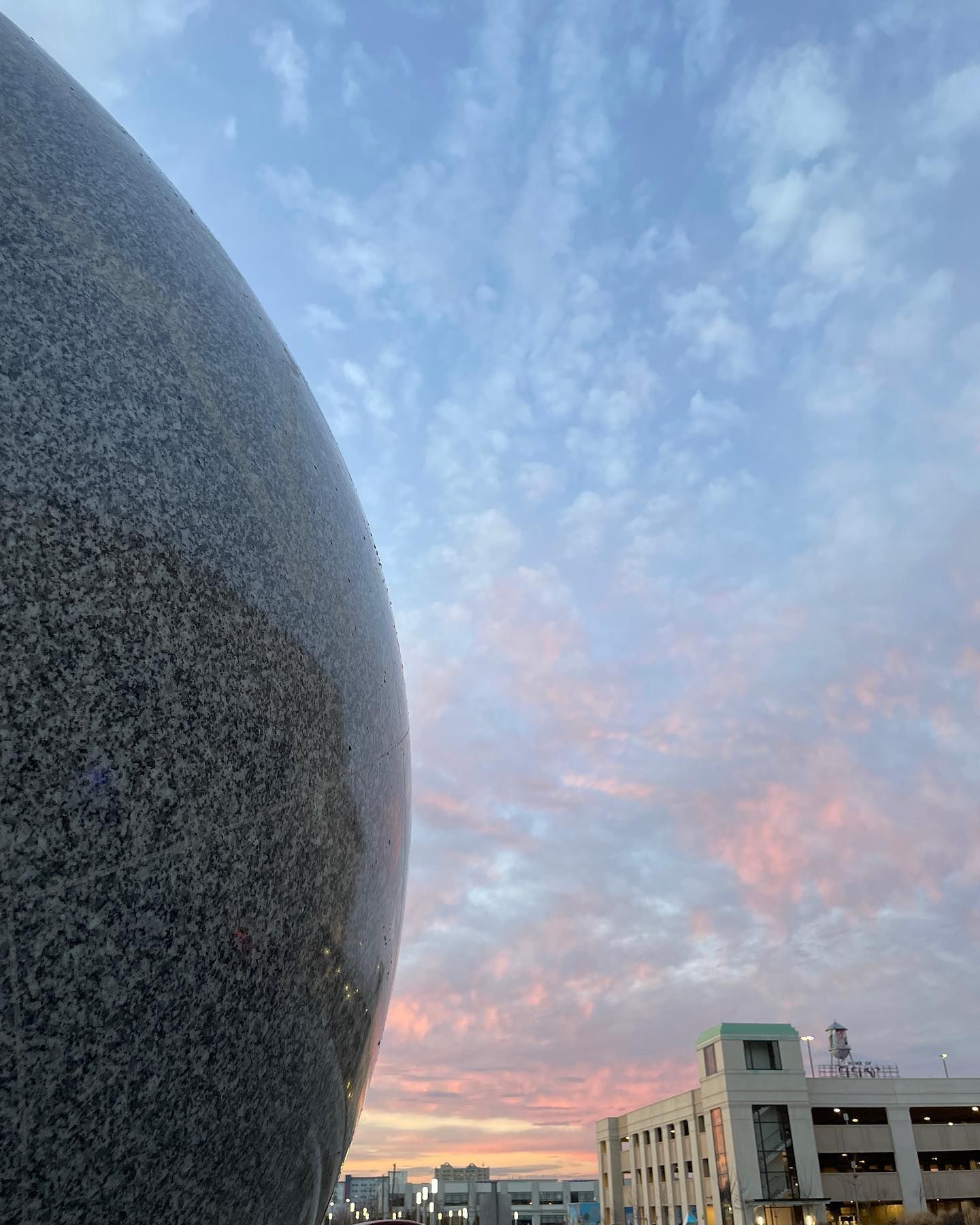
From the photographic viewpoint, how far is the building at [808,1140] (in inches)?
2714

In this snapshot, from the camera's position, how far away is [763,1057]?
7238 cm

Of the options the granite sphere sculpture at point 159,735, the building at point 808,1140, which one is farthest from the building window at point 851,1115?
the granite sphere sculpture at point 159,735

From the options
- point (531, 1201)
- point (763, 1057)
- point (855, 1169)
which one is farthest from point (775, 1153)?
point (531, 1201)

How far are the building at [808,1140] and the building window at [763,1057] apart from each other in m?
0.07

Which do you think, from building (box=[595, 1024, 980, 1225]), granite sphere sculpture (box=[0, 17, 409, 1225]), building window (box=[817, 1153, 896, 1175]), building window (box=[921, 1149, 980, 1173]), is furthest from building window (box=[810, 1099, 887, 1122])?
granite sphere sculpture (box=[0, 17, 409, 1225])

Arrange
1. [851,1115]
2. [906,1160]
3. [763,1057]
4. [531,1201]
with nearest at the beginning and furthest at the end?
[906,1160]
[763,1057]
[851,1115]
[531,1201]

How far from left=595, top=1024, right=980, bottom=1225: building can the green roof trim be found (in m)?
0.10

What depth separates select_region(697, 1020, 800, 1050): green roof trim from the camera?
72.3m

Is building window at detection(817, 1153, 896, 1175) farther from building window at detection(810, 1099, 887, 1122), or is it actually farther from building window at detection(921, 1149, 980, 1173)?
building window at detection(810, 1099, 887, 1122)

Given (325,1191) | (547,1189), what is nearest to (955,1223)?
(325,1191)

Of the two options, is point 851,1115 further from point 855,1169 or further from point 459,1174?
point 459,1174

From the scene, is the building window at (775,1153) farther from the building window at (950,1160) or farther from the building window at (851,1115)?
the building window at (950,1160)

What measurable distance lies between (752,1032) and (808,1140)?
7.93m

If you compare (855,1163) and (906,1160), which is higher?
(906,1160)
